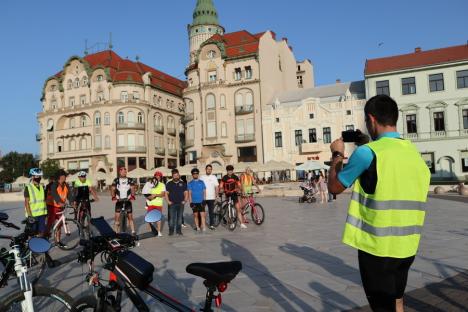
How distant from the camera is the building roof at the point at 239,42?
1901 inches

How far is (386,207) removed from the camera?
8.59 feet

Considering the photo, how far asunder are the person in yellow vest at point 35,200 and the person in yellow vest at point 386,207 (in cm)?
738

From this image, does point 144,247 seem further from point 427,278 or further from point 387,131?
point 387,131

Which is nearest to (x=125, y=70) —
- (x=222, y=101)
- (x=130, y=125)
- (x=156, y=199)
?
(x=130, y=125)

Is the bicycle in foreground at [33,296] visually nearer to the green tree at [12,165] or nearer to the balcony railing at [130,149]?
the balcony railing at [130,149]

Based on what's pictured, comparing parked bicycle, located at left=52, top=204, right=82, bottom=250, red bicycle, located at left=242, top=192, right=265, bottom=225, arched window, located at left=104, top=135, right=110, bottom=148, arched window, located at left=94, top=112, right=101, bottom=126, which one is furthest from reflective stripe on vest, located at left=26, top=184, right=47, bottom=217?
arched window, located at left=94, top=112, right=101, bottom=126

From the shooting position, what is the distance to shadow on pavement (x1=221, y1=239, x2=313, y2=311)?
4992 mm

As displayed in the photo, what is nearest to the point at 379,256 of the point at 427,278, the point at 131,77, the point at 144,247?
the point at 427,278

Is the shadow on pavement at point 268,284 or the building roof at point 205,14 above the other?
the building roof at point 205,14

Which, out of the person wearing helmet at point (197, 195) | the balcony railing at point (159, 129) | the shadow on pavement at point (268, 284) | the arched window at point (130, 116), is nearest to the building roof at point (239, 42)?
the arched window at point (130, 116)

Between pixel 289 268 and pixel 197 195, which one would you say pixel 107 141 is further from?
pixel 289 268

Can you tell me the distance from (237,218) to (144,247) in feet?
12.0

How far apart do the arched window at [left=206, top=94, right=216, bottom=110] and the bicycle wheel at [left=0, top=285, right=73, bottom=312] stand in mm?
45846

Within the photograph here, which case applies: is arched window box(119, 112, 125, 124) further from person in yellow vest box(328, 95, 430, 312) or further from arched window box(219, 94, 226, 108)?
person in yellow vest box(328, 95, 430, 312)
